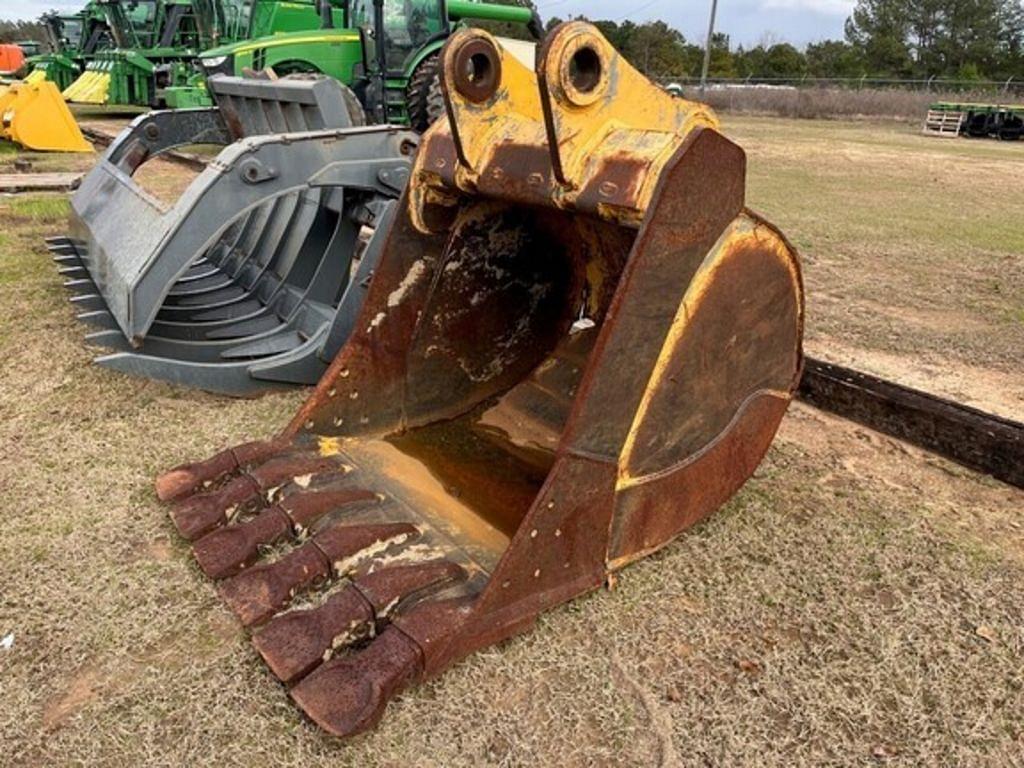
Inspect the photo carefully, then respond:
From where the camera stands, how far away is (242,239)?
16.8 ft

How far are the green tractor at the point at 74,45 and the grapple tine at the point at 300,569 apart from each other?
2041 cm

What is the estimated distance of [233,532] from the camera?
2.47 meters

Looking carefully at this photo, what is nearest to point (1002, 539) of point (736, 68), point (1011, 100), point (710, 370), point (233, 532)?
point (710, 370)

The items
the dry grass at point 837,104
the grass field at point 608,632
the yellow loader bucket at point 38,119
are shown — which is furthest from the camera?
the dry grass at point 837,104

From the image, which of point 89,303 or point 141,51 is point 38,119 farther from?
point 89,303

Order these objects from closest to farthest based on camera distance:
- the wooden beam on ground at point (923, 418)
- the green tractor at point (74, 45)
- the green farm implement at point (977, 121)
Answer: the wooden beam on ground at point (923, 418) → the green tractor at point (74, 45) → the green farm implement at point (977, 121)

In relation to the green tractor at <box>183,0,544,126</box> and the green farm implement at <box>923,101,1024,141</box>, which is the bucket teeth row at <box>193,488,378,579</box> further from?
the green farm implement at <box>923,101,1024,141</box>

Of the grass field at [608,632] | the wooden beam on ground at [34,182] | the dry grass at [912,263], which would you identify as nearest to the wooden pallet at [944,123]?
the dry grass at [912,263]

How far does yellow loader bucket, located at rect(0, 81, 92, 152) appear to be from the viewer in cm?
1281

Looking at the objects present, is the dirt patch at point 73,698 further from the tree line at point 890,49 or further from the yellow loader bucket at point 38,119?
the tree line at point 890,49

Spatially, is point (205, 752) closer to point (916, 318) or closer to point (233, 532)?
point (233, 532)

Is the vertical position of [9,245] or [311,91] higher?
[311,91]

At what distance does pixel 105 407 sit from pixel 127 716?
74.5 inches

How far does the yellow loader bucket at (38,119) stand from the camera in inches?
504
